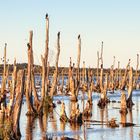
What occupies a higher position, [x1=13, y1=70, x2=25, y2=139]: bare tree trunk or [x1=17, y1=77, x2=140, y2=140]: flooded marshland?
[x1=13, y1=70, x2=25, y2=139]: bare tree trunk

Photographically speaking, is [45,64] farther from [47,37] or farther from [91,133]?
[91,133]

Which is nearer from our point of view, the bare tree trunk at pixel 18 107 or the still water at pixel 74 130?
the bare tree trunk at pixel 18 107

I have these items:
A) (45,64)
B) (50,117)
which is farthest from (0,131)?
(45,64)

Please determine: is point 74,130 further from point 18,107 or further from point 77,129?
point 18,107

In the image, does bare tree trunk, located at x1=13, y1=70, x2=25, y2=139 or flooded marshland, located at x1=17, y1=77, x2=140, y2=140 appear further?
flooded marshland, located at x1=17, y1=77, x2=140, y2=140

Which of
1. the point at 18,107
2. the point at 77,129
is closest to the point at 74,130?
the point at 77,129

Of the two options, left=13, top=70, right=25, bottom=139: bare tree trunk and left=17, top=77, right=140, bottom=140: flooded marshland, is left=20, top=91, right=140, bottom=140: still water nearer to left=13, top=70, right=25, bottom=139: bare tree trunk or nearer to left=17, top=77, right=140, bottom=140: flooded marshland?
left=17, top=77, right=140, bottom=140: flooded marshland

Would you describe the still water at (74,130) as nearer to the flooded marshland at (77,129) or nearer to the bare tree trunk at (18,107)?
the flooded marshland at (77,129)

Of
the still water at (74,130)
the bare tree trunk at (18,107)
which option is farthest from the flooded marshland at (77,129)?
the bare tree trunk at (18,107)

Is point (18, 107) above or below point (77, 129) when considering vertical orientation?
above

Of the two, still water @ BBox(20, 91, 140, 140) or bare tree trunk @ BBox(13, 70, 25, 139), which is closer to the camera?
bare tree trunk @ BBox(13, 70, 25, 139)

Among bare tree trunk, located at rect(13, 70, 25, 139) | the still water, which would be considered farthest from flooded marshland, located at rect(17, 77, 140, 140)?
bare tree trunk, located at rect(13, 70, 25, 139)

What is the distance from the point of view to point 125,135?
22328mm

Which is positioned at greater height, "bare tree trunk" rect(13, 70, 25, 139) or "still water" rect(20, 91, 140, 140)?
"bare tree trunk" rect(13, 70, 25, 139)
